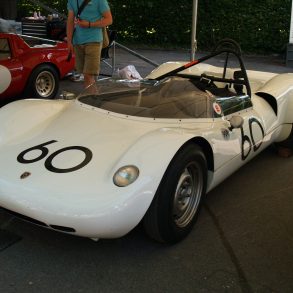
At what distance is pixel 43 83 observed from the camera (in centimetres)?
628

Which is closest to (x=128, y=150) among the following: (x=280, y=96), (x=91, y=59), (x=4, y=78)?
(x=280, y=96)

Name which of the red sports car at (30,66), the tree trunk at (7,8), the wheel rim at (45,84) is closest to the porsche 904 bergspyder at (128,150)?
the red sports car at (30,66)

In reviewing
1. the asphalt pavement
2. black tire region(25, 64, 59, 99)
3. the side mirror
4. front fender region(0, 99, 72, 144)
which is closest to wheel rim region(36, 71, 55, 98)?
black tire region(25, 64, 59, 99)

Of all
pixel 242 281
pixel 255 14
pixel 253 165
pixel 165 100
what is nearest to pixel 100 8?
pixel 165 100

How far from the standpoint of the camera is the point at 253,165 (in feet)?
13.1

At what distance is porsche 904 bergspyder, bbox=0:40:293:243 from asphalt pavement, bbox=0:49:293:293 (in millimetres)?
174

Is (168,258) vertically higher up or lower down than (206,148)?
lower down

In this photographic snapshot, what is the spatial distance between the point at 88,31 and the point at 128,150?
2.65 metres

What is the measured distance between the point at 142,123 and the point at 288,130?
1.84 metres

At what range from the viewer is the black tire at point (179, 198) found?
7.79 ft

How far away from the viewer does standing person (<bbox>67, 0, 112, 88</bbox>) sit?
15.1 feet

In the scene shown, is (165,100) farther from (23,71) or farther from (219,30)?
(219,30)

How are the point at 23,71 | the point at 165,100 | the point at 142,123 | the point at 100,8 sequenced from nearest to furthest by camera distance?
the point at 142,123 < the point at 165,100 < the point at 100,8 < the point at 23,71

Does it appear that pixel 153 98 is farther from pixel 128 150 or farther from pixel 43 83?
pixel 43 83
